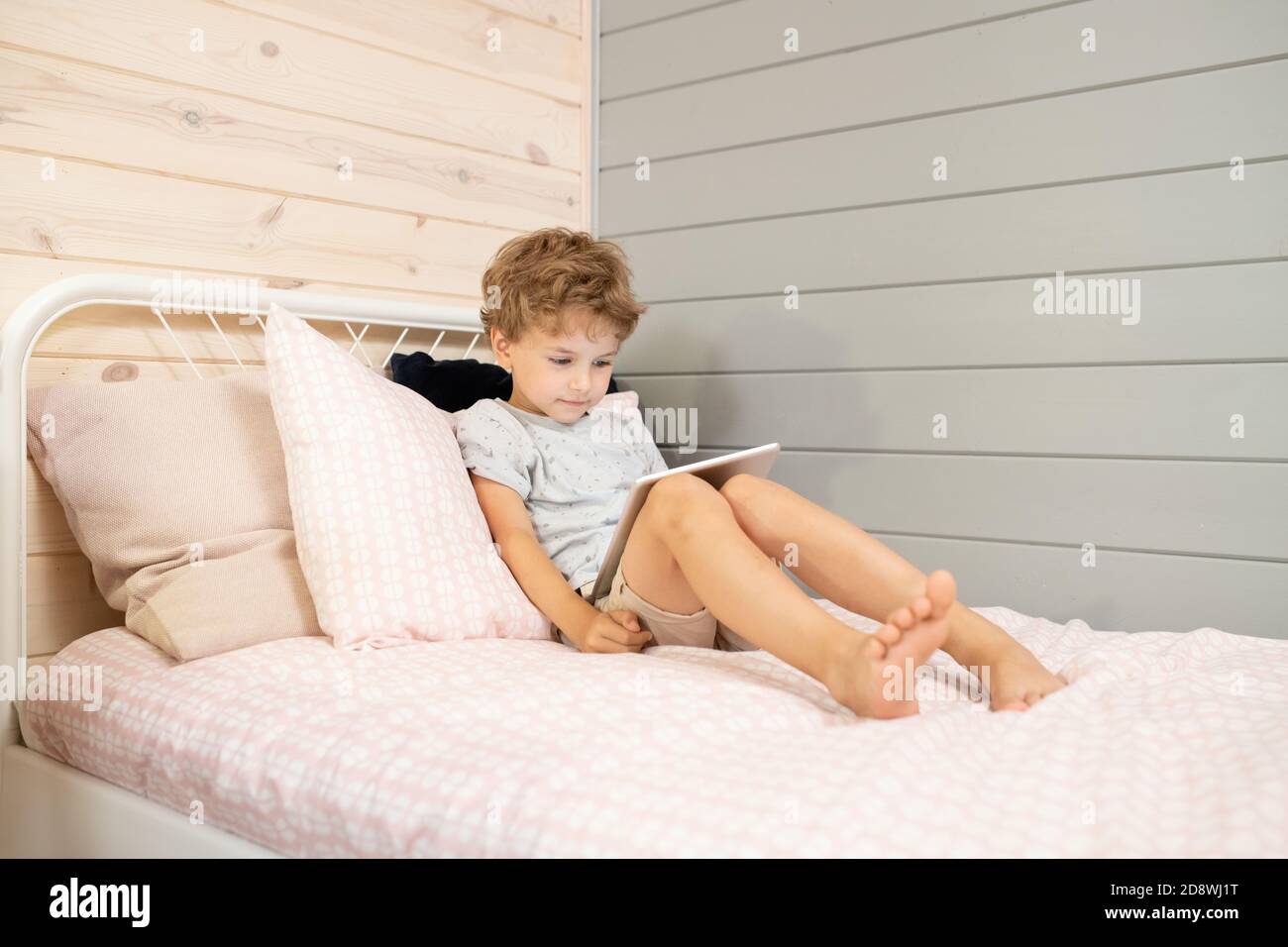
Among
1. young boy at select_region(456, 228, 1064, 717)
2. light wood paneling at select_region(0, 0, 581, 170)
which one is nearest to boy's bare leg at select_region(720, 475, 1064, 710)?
young boy at select_region(456, 228, 1064, 717)

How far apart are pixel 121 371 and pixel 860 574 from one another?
44.1 inches

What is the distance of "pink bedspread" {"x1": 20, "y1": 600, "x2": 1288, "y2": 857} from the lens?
796 mm

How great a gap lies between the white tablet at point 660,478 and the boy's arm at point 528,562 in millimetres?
49

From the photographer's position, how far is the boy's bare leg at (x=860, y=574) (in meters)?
1.16

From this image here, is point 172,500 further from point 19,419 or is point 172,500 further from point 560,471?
point 560,471

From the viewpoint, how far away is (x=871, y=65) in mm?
1948

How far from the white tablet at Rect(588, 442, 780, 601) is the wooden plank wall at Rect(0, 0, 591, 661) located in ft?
2.43

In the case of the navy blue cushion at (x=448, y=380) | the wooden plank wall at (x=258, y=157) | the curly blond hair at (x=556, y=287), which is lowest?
the navy blue cushion at (x=448, y=380)

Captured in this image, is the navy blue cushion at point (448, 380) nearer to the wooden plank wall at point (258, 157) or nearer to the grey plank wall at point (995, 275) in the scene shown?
the wooden plank wall at point (258, 157)

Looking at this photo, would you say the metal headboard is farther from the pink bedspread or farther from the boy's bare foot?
the boy's bare foot

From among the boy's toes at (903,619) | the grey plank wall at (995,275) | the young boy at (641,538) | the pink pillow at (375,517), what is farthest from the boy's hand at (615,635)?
the grey plank wall at (995,275)
